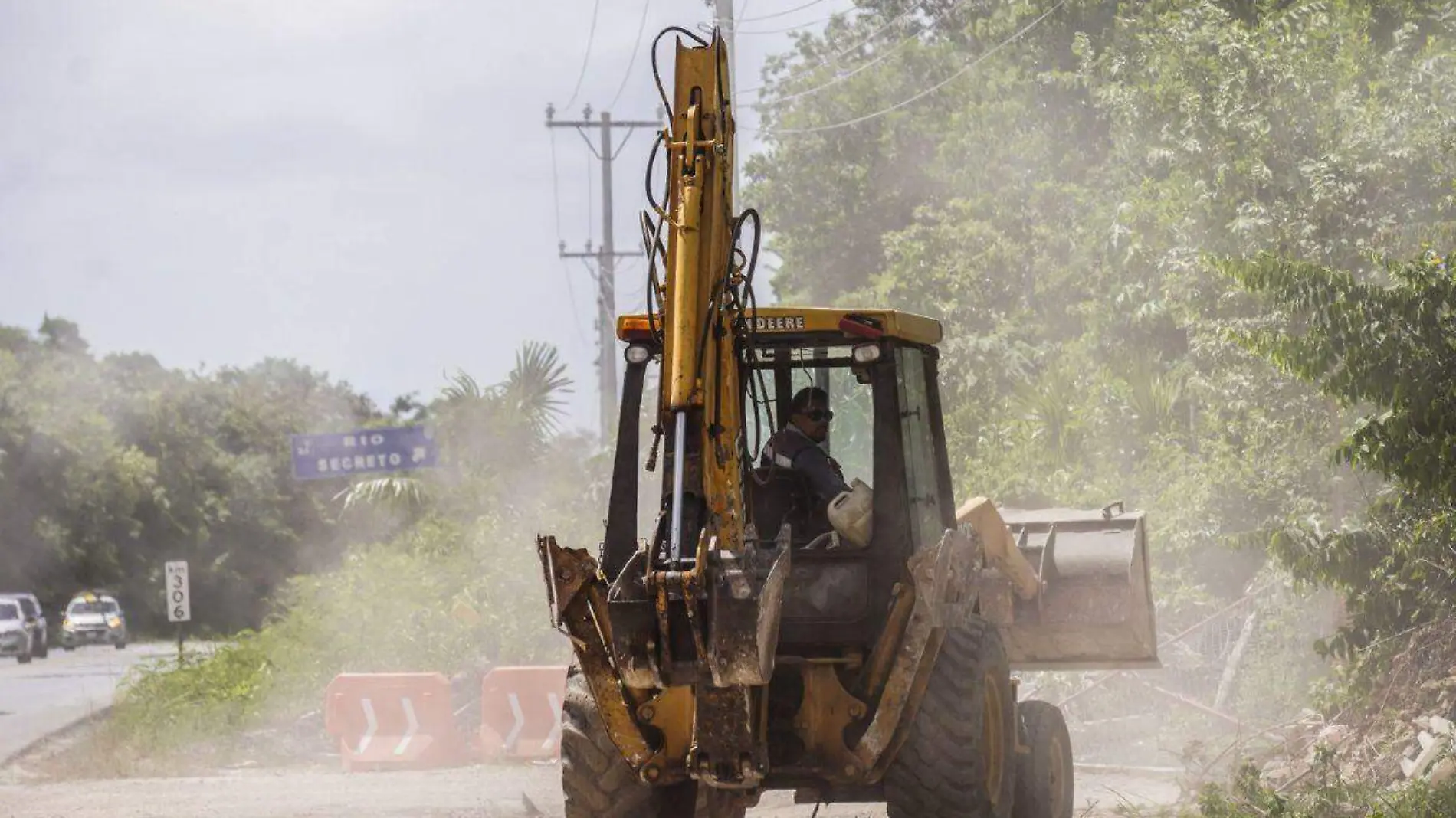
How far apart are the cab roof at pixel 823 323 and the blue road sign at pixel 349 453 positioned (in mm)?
43136

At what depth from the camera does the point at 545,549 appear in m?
8.01

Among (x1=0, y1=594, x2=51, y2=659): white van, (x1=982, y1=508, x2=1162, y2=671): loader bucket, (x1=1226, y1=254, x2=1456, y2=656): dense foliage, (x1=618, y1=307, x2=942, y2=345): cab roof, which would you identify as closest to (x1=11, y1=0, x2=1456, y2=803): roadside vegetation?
(x1=1226, y1=254, x2=1456, y2=656): dense foliage

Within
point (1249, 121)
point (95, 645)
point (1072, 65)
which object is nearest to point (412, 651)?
point (1249, 121)

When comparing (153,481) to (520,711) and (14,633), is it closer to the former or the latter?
(14,633)

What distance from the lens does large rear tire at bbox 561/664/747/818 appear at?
890cm

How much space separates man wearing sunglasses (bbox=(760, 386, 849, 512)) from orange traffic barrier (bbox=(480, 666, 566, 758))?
11.2m

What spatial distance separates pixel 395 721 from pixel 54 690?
2045cm

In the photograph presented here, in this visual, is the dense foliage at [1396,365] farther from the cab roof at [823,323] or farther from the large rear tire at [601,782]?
the large rear tire at [601,782]

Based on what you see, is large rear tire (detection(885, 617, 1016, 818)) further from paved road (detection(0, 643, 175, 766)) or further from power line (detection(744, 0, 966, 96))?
power line (detection(744, 0, 966, 96))

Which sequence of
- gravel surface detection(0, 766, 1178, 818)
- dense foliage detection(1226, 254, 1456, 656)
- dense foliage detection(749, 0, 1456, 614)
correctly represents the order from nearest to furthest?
dense foliage detection(1226, 254, 1456, 656), gravel surface detection(0, 766, 1178, 818), dense foliage detection(749, 0, 1456, 614)

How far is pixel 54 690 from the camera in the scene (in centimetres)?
3903

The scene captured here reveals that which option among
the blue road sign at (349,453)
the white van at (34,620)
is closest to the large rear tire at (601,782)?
the blue road sign at (349,453)

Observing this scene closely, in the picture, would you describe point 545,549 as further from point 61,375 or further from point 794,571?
point 61,375

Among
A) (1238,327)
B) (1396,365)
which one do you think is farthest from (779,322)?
(1238,327)
